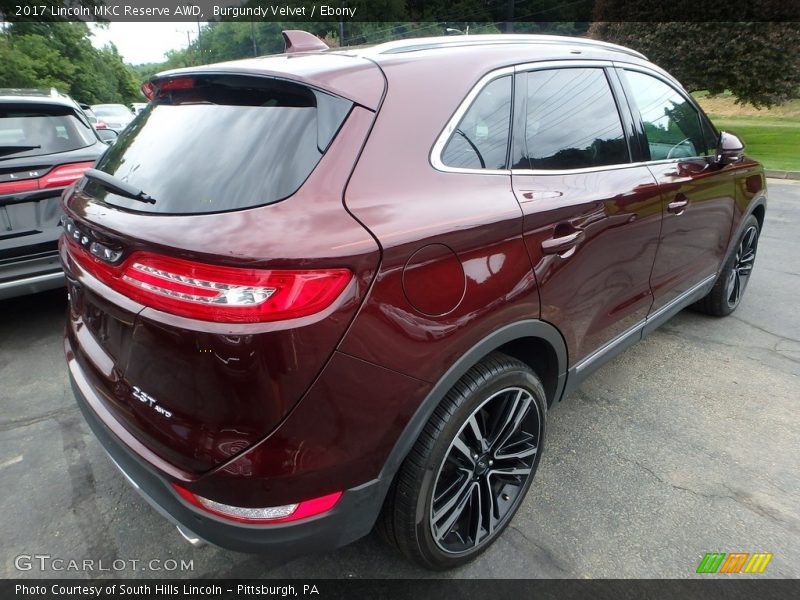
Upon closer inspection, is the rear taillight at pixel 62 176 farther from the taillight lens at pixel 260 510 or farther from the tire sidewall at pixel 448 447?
the tire sidewall at pixel 448 447

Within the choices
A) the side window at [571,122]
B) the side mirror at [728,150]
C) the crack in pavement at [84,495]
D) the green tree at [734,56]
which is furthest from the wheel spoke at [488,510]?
the green tree at [734,56]

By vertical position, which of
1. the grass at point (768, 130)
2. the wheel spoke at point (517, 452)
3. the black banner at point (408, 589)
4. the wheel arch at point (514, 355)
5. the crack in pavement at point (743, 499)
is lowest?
the grass at point (768, 130)

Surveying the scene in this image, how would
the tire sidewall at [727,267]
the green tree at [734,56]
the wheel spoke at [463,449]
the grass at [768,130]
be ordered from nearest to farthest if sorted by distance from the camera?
the wheel spoke at [463,449], the tire sidewall at [727,267], the grass at [768,130], the green tree at [734,56]

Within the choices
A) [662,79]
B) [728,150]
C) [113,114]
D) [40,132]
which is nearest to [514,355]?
[662,79]

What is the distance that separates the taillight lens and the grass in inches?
425

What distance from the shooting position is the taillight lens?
4.75 feet

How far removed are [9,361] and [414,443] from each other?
125 inches

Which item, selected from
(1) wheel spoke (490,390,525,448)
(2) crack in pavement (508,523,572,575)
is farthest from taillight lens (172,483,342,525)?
(2) crack in pavement (508,523,572,575)

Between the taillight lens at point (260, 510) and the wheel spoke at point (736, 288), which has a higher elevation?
the taillight lens at point (260, 510)

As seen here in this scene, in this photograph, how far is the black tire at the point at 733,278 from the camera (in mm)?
3781

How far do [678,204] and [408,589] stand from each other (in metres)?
2.26

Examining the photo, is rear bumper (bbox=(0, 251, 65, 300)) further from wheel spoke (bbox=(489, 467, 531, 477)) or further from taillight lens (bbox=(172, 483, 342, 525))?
wheel spoke (bbox=(489, 467, 531, 477))

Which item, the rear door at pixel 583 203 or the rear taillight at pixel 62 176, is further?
the rear taillight at pixel 62 176

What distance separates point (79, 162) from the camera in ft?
12.2
